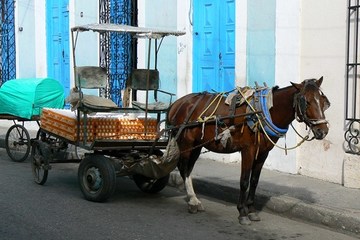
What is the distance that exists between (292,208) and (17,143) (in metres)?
5.68

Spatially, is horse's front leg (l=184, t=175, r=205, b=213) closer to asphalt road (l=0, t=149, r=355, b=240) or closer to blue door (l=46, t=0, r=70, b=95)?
asphalt road (l=0, t=149, r=355, b=240)

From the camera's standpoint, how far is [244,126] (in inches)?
245

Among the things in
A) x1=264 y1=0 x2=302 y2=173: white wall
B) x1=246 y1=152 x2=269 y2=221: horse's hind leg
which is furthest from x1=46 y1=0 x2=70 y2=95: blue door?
x1=246 y1=152 x2=269 y2=221: horse's hind leg

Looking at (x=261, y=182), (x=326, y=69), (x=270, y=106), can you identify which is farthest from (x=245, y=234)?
(x=326, y=69)

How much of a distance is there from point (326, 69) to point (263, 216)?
8.03 feet

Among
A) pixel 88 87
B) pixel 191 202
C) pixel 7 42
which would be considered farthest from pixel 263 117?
pixel 7 42

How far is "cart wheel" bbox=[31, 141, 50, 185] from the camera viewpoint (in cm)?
808

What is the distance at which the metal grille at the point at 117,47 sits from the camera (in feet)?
39.9

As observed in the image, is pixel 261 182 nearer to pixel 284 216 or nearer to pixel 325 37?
pixel 284 216

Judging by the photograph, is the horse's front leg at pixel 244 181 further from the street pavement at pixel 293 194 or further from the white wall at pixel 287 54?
the white wall at pixel 287 54

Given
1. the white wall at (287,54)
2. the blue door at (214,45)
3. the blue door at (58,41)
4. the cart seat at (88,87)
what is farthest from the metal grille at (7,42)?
the white wall at (287,54)

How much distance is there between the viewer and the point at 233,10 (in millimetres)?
9547

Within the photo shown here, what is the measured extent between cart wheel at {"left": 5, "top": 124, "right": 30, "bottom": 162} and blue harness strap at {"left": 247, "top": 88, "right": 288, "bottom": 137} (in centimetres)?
531

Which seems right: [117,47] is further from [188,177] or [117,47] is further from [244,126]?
[244,126]
